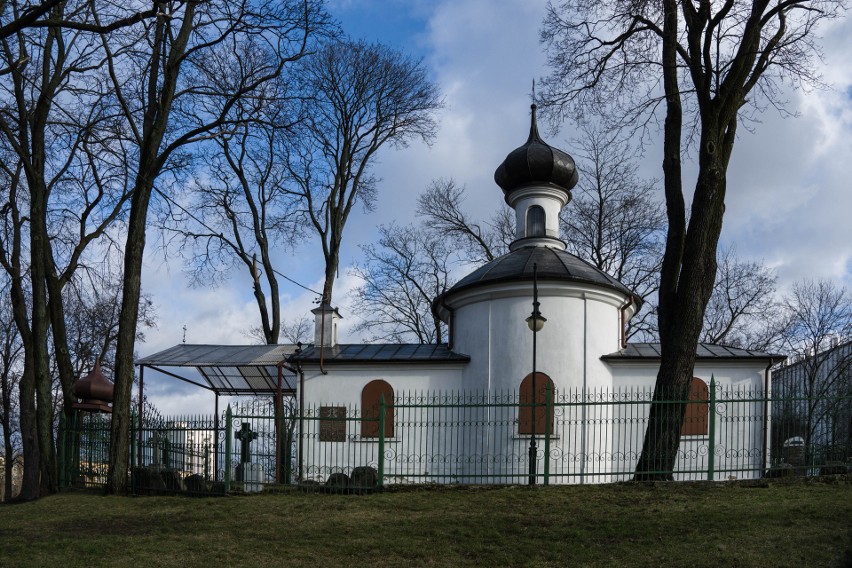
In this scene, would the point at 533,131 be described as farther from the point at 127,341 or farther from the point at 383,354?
the point at 127,341

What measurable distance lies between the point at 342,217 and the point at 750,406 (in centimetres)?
1323

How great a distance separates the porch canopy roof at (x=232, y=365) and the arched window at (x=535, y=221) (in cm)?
656

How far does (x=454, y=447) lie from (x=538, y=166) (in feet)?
25.4

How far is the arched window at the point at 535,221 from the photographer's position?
2206 cm

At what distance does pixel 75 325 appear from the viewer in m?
29.9

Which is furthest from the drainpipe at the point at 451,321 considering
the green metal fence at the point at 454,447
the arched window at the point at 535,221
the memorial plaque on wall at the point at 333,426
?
the arched window at the point at 535,221

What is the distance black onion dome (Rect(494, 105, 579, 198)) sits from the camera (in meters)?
22.0

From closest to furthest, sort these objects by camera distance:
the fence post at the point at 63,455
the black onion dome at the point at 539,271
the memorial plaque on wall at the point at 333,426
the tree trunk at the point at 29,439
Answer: the fence post at the point at 63,455 < the tree trunk at the point at 29,439 < the memorial plaque on wall at the point at 333,426 < the black onion dome at the point at 539,271

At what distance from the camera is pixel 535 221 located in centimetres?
2216

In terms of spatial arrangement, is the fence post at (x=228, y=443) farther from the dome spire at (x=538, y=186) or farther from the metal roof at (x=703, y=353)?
the dome spire at (x=538, y=186)

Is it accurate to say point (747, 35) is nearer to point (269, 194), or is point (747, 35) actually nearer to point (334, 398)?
point (334, 398)

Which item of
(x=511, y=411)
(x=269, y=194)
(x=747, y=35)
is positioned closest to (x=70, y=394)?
(x=511, y=411)

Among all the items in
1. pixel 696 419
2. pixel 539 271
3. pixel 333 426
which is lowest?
pixel 333 426

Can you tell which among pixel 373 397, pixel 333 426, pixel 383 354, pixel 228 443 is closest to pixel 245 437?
pixel 228 443
